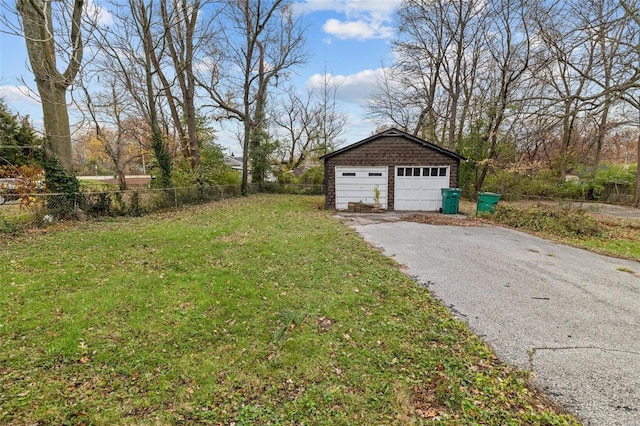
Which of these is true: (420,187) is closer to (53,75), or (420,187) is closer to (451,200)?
(451,200)

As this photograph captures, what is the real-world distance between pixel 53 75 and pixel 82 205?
3.72 m

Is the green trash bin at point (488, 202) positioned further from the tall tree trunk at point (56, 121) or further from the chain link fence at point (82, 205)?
the tall tree trunk at point (56, 121)

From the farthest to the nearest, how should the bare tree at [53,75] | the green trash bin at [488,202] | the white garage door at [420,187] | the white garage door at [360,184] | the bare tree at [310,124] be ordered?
the bare tree at [310,124], the white garage door at [360,184], the white garage door at [420,187], the green trash bin at [488,202], the bare tree at [53,75]

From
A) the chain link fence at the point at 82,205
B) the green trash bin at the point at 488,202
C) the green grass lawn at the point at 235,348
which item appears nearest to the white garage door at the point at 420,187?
the green trash bin at the point at 488,202

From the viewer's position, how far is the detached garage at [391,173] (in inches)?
541

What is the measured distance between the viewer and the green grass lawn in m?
2.35

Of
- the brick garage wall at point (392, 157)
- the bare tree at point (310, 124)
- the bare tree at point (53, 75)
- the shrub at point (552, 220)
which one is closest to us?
the bare tree at point (53, 75)

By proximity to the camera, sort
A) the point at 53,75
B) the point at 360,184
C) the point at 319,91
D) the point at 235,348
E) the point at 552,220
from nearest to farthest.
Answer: the point at 235,348 < the point at 53,75 < the point at 552,220 < the point at 360,184 < the point at 319,91

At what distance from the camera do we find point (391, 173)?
13953mm

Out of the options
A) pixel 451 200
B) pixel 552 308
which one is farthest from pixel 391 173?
pixel 552 308

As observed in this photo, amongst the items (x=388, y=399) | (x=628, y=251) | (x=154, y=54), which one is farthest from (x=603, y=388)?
(x=154, y=54)

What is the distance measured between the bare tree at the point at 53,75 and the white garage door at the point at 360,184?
9.83 m

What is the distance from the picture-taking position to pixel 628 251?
739 centimetres

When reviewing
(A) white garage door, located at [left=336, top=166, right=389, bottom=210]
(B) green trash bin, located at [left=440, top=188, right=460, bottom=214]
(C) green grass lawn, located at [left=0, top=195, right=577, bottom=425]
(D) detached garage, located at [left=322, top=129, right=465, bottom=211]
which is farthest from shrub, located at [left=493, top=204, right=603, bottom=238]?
(C) green grass lawn, located at [left=0, top=195, right=577, bottom=425]
